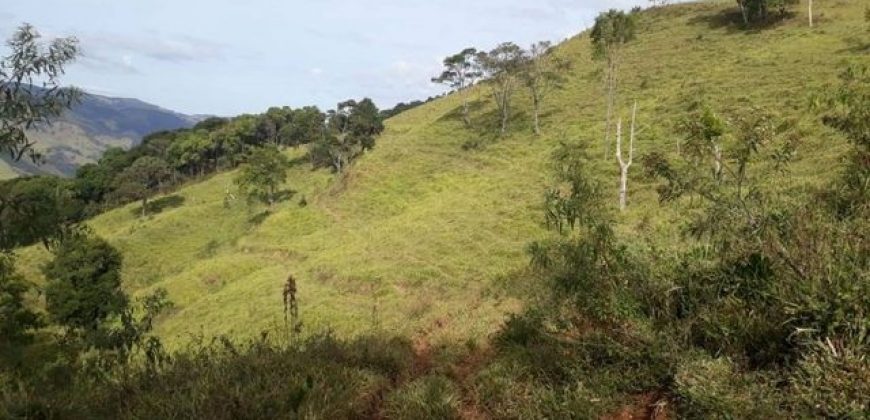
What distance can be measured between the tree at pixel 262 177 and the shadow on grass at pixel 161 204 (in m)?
20.4

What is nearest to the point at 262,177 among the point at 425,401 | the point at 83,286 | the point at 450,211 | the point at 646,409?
the point at 83,286

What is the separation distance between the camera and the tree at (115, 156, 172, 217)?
96375 mm

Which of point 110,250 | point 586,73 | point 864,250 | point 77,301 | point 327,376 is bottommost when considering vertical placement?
point 77,301

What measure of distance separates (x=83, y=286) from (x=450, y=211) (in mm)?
26964

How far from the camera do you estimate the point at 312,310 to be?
29.2m

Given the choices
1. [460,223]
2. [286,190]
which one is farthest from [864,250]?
[286,190]

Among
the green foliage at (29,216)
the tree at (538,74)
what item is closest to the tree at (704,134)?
the green foliage at (29,216)

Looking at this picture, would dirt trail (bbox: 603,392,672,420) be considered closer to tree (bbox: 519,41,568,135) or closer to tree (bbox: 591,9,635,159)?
tree (bbox: 591,9,635,159)

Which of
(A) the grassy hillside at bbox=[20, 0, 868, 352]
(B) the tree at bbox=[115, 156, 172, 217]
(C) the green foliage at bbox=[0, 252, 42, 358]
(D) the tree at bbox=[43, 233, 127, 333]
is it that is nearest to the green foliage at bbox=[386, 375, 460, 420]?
(A) the grassy hillside at bbox=[20, 0, 868, 352]

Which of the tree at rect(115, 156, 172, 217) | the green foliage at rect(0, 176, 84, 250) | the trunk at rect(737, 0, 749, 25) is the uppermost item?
the trunk at rect(737, 0, 749, 25)

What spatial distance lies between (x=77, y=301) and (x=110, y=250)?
4965 mm

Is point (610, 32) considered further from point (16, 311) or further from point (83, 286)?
point (16, 311)

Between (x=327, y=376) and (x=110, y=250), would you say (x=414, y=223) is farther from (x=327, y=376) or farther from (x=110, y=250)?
(x=327, y=376)

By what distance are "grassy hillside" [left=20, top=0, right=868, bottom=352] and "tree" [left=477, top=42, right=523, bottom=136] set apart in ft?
8.57
